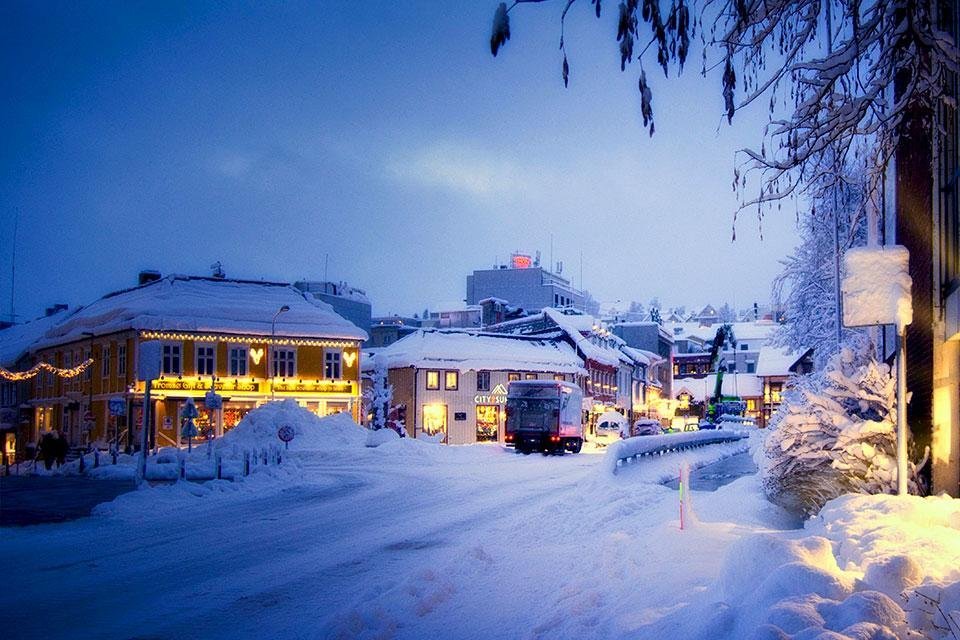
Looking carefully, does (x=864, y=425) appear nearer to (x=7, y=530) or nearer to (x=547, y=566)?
(x=547, y=566)

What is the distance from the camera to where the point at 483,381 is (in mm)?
62094

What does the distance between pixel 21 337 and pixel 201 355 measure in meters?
33.8

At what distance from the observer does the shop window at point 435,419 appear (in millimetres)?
60094

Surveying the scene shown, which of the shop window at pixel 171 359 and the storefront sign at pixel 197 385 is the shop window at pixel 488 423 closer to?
the storefront sign at pixel 197 385

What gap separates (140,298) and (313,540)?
153ft

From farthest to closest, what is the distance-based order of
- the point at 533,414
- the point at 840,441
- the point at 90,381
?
the point at 90,381 < the point at 533,414 < the point at 840,441

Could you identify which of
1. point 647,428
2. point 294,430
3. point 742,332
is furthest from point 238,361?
point 742,332

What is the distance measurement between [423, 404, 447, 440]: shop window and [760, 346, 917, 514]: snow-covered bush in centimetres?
4460

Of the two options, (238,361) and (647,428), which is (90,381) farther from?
(647,428)

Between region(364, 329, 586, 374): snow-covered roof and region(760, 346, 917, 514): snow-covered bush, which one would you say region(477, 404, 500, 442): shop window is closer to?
region(364, 329, 586, 374): snow-covered roof

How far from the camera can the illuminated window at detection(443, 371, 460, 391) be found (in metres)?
60.8

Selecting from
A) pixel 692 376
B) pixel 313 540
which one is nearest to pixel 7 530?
pixel 313 540

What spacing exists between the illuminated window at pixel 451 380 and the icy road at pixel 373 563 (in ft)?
124

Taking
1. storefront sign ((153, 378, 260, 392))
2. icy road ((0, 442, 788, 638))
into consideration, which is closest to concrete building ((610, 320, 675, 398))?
storefront sign ((153, 378, 260, 392))
